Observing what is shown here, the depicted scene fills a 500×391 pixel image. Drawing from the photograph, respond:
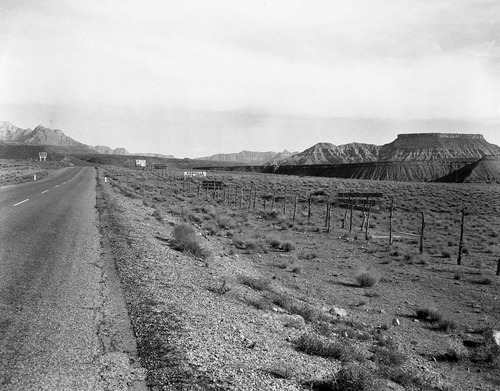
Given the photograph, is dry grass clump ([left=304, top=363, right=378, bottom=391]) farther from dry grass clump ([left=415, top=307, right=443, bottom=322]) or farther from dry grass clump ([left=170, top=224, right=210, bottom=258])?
dry grass clump ([left=170, top=224, right=210, bottom=258])

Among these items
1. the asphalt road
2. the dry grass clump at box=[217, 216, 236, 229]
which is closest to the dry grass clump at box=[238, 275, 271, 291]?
the asphalt road

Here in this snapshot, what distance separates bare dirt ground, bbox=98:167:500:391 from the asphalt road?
0.53 meters

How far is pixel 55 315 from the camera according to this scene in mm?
6309

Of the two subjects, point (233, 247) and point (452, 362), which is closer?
point (452, 362)

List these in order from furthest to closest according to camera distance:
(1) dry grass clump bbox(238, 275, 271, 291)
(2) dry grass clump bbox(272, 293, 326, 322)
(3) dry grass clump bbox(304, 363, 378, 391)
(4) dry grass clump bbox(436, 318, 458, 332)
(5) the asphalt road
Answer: (4) dry grass clump bbox(436, 318, 458, 332) → (1) dry grass clump bbox(238, 275, 271, 291) → (2) dry grass clump bbox(272, 293, 326, 322) → (3) dry grass clump bbox(304, 363, 378, 391) → (5) the asphalt road

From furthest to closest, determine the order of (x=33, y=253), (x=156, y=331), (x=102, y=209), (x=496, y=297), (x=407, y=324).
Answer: (x=102, y=209), (x=496, y=297), (x=407, y=324), (x=33, y=253), (x=156, y=331)

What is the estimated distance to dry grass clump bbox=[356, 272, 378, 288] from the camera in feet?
52.1

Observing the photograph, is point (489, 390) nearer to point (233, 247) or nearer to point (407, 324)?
point (407, 324)

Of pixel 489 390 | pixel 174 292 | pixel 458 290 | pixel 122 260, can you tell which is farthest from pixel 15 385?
pixel 458 290

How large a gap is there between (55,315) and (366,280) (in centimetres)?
1241

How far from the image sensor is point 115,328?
6.04 meters

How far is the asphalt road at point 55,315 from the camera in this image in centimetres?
461

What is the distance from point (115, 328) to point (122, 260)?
4.57 m

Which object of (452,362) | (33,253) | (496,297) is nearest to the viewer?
(452,362)
